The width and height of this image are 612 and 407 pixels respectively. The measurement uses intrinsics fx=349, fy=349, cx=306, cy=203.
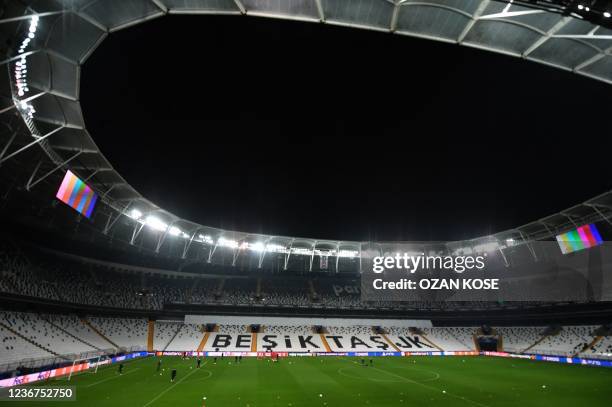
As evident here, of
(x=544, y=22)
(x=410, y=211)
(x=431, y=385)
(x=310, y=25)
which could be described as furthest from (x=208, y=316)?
(x=544, y=22)

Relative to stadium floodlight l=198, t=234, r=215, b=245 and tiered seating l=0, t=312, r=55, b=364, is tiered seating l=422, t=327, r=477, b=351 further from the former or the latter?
tiered seating l=0, t=312, r=55, b=364

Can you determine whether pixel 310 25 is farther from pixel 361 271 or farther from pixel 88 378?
pixel 361 271

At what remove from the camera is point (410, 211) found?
147 ft

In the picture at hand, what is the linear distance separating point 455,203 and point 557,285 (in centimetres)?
3062

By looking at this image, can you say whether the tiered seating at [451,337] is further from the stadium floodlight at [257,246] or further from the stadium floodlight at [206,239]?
Answer: the stadium floodlight at [206,239]

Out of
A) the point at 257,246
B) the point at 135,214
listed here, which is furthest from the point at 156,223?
the point at 257,246

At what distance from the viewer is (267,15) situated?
13922 mm

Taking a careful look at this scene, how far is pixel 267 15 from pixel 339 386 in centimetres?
2599

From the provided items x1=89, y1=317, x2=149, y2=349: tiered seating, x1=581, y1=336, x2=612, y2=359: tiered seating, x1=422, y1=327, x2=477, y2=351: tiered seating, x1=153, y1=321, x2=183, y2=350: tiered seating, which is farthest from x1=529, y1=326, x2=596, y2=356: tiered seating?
x1=89, y1=317, x2=149, y2=349: tiered seating

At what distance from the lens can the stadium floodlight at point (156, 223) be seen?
1928 inches

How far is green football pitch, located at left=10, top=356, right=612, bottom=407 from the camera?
21.9 m

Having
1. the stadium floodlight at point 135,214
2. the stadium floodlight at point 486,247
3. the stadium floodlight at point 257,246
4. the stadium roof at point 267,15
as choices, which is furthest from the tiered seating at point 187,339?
the stadium floodlight at point 486,247

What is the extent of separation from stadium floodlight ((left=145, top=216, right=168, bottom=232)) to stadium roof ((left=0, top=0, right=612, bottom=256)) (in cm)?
2106

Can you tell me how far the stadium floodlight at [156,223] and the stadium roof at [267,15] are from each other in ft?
69.1
